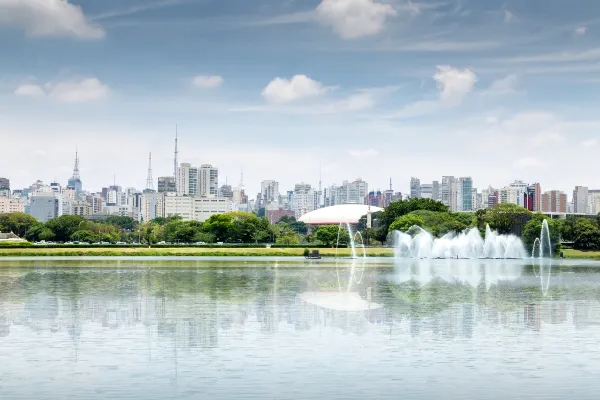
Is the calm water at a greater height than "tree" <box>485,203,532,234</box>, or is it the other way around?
"tree" <box>485,203,532,234</box>

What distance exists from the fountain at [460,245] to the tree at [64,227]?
5920 centimetres

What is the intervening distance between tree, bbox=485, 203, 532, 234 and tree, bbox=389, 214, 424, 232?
10.3 m

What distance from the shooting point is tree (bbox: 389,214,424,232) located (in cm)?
11112

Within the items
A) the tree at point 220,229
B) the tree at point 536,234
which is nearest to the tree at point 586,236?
the tree at point 536,234

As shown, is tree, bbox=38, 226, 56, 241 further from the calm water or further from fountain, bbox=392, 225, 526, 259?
the calm water

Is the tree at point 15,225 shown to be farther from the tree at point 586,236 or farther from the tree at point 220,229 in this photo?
the tree at point 586,236

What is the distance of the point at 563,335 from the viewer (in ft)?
80.5

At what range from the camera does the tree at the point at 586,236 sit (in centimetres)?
10306

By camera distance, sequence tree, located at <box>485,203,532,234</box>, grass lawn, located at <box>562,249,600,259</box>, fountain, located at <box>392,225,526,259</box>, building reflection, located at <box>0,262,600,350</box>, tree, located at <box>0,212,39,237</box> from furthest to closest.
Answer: tree, located at <box>0,212,39,237</box>, tree, located at <box>485,203,532,234</box>, fountain, located at <box>392,225,526,259</box>, grass lawn, located at <box>562,249,600,259</box>, building reflection, located at <box>0,262,600,350</box>

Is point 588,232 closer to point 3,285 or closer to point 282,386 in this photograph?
point 3,285

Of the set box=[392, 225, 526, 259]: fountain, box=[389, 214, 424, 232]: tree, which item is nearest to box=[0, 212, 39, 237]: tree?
box=[389, 214, 424, 232]: tree

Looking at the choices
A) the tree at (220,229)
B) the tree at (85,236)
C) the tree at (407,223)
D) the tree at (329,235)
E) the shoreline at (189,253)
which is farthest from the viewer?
the tree at (85,236)

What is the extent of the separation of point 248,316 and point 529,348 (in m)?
10.4

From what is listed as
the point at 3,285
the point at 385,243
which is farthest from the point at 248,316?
the point at 385,243
